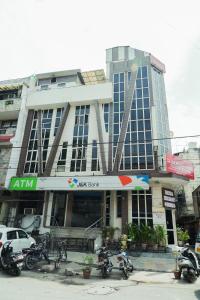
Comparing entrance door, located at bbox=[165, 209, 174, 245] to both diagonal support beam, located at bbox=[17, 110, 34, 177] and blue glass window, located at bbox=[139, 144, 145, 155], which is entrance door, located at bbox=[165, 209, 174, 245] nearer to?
blue glass window, located at bbox=[139, 144, 145, 155]

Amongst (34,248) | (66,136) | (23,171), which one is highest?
(66,136)

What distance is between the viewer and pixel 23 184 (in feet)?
59.2

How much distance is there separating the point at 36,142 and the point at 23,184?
5.26 m

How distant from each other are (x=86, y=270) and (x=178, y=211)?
2410 centimetres

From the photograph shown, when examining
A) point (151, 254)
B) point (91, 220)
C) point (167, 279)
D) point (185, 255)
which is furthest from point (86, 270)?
point (91, 220)

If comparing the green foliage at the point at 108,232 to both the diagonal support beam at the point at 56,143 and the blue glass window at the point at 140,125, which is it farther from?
the blue glass window at the point at 140,125

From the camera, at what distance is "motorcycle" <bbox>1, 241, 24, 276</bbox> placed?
338 inches

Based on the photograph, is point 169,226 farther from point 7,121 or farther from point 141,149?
point 7,121

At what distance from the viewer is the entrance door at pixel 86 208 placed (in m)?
19.0

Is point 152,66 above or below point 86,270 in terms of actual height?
above

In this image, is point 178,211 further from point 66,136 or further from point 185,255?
point 185,255

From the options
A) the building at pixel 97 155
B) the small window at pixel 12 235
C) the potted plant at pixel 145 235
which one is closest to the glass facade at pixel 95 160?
the building at pixel 97 155

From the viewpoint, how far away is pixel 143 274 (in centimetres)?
989

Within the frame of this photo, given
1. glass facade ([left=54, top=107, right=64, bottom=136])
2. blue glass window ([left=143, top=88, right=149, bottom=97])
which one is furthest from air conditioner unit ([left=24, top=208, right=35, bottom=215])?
blue glass window ([left=143, top=88, right=149, bottom=97])
